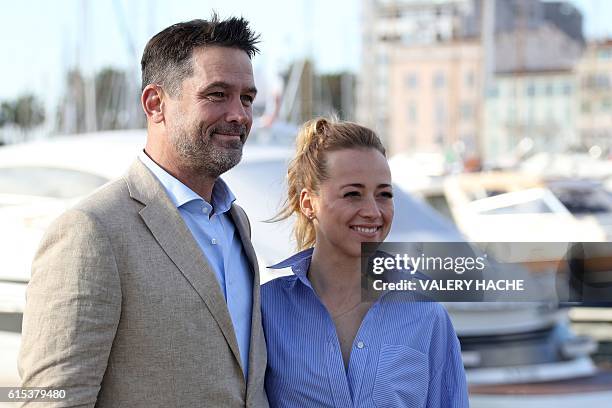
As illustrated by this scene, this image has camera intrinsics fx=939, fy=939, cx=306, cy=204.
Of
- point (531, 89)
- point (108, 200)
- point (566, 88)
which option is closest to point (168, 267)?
point (108, 200)

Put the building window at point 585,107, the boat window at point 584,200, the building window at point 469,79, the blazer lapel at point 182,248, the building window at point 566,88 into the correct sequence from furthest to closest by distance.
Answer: the building window at point 566,88 < the building window at point 469,79 < the building window at point 585,107 < the boat window at point 584,200 < the blazer lapel at point 182,248

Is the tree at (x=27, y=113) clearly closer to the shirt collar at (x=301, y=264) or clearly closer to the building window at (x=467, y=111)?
the shirt collar at (x=301, y=264)

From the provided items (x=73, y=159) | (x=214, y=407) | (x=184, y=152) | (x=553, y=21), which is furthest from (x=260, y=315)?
(x=553, y=21)

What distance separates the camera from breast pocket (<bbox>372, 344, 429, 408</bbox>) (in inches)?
79.5

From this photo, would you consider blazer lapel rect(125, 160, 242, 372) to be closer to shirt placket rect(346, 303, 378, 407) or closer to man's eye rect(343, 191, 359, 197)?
shirt placket rect(346, 303, 378, 407)

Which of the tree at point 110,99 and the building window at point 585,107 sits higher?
the building window at point 585,107

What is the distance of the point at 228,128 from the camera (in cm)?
203

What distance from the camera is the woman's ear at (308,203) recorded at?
2236 mm

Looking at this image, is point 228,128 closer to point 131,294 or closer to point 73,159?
point 131,294

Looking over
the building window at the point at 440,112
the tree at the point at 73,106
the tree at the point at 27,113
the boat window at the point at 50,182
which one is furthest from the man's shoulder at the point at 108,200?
the building window at the point at 440,112

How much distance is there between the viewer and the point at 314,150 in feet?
7.34

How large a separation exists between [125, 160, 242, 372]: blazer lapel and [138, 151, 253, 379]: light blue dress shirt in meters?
0.04

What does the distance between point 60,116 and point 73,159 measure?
24.9 metres

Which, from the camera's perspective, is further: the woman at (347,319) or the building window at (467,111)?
the building window at (467,111)
